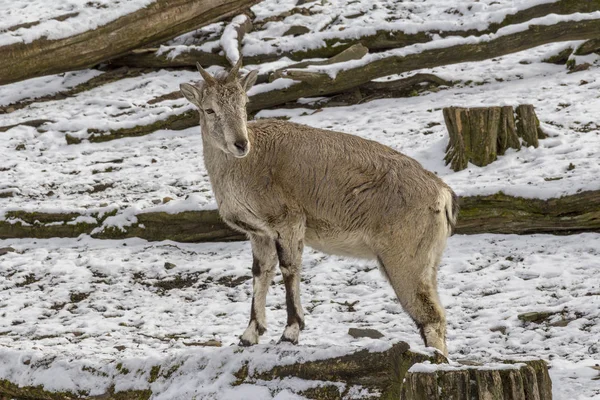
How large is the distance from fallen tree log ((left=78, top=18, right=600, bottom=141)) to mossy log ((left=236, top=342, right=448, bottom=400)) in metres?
8.51

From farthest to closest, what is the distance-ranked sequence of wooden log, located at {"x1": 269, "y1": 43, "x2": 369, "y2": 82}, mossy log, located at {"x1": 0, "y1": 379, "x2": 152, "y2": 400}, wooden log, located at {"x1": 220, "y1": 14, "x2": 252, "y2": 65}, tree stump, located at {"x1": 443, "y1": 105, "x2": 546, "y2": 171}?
1. wooden log, located at {"x1": 220, "y1": 14, "x2": 252, "y2": 65}
2. wooden log, located at {"x1": 269, "y1": 43, "x2": 369, "y2": 82}
3. tree stump, located at {"x1": 443, "y1": 105, "x2": 546, "y2": 171}
4. mossy log, located at {"x1": 0, "y1": 379, "x2": 152, "y2": 400}

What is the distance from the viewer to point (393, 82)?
13906 mm

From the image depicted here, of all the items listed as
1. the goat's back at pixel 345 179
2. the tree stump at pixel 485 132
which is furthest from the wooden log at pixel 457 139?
the goat's back at pixel 345 179

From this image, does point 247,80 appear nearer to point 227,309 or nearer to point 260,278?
point 260,278

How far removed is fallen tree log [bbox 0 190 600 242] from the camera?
878 cm

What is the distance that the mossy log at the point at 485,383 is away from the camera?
13.8ft

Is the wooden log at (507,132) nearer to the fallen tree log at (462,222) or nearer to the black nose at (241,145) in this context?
the fallen tree log at (462,222)

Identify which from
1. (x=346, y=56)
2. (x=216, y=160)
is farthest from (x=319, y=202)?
(x=346, y=56)

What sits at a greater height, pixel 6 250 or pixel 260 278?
pixel 260 278

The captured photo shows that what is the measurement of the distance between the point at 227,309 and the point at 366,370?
3549mm

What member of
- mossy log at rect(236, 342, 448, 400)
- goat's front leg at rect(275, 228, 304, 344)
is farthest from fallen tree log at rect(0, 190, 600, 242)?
mossy log at rect(236, 342, 448, 400)

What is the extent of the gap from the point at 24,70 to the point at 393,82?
21.3ft

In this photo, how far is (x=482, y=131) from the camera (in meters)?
10.4

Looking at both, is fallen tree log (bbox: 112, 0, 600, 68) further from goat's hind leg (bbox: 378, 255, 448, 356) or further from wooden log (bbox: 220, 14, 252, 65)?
goat's hind leg (bbox: 378, 255, 448, 356)
